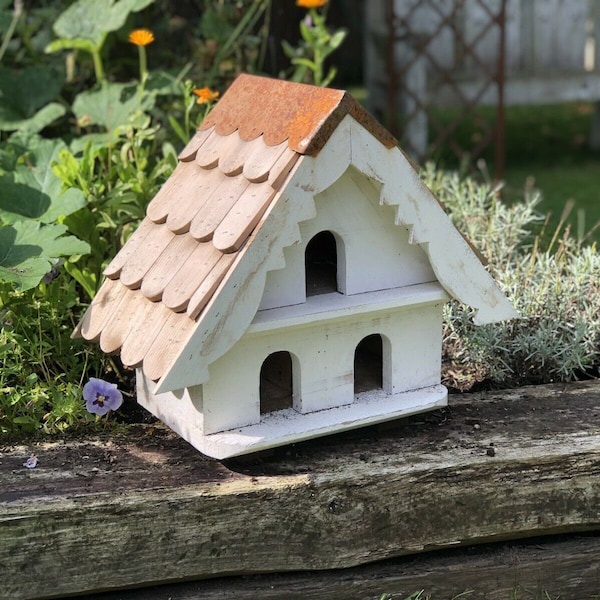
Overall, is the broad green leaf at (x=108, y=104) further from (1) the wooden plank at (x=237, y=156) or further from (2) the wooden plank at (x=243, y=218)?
(2) the wooden plank at (x=243, y=218)

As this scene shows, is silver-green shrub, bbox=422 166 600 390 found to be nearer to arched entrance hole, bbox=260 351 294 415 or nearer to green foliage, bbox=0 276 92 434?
arched entrance hole, bbox=260 351 294 415

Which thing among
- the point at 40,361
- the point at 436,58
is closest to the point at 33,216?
the point at 40,361

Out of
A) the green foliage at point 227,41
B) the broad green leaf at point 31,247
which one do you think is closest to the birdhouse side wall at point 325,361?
the broad green leaf at point 31,247

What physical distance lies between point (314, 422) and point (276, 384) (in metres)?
0.21

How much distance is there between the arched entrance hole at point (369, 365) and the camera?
2.40m

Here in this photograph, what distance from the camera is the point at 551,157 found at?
6.96 meters

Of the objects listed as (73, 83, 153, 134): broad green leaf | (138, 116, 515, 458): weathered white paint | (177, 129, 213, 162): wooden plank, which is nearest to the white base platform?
(138, 116, 515, 458): weathered white paint

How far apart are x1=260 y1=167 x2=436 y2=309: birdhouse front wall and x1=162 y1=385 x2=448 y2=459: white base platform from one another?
247 mm

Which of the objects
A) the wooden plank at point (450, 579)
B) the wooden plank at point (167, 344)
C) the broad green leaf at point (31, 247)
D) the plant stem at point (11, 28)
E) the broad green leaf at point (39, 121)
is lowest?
the wooden plank at point (450, 579)

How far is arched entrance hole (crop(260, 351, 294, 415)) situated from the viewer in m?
2.29

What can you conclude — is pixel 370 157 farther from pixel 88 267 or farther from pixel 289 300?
pixel 88 267

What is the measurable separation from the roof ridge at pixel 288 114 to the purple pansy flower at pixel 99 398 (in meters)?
0.60

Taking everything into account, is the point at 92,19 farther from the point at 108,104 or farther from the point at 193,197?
the point at 193,197

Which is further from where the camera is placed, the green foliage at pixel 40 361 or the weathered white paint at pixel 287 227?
the green foliage at pixel 40 361
